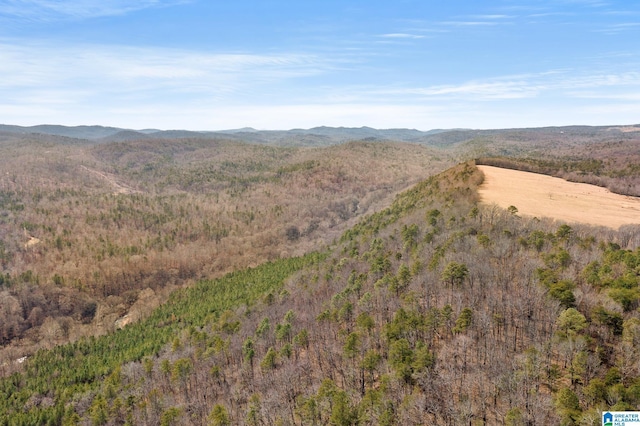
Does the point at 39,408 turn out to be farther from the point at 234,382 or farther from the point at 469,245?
the point at 469,245

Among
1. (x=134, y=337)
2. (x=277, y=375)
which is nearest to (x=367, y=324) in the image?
(x=277, y=375)

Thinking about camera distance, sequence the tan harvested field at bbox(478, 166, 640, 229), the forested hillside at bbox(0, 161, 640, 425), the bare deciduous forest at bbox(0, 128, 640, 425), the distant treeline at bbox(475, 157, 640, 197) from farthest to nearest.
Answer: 1. the distant treeline at bbox(475, 157, 640, 197)
2. the tan harvested field at bbox(478, 166, 640, 229)
3. the bare deciduous forest at bbox(0, 128, 640, 425)
4. the forested hillside at bbox(0, 161, 640, 425)

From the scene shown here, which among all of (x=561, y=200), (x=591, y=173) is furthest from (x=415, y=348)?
(x=591, y=173)

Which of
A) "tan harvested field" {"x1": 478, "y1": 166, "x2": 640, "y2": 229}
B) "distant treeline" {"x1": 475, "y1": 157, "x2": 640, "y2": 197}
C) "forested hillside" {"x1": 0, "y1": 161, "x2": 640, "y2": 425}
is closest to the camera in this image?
"forested hillside" {"x1": 0, "y1": 161, "x2": 640, "y2": 425}

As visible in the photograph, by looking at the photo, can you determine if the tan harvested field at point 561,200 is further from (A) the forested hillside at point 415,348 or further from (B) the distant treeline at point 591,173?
(A) the forested hillside at point 415,348

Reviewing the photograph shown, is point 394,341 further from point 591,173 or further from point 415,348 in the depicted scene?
point 591,173

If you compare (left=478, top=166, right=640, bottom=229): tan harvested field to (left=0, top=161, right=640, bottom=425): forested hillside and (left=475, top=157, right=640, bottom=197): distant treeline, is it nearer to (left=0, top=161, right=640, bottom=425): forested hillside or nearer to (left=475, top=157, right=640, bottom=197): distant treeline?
(left=475, top=157, right=640, bottom=197): distant treeline

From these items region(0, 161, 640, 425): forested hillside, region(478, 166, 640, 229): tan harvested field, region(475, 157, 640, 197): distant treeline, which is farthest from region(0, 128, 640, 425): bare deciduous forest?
region(478, 166, 640, 229): tan harvested field
